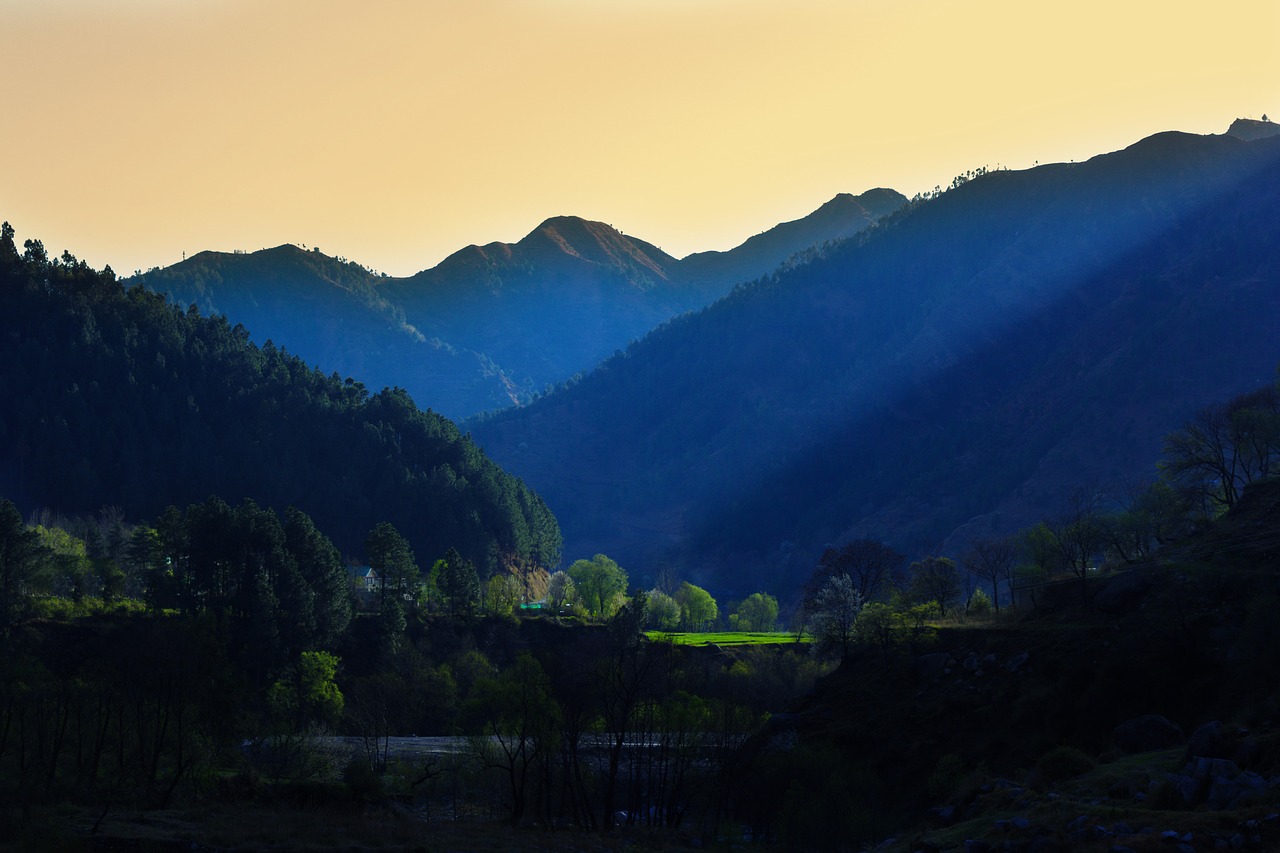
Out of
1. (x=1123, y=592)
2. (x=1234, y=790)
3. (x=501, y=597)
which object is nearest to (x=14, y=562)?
(x=501, y=597)

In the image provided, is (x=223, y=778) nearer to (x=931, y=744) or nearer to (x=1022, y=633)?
(x=931, y=744)

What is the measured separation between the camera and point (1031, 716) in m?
68.2

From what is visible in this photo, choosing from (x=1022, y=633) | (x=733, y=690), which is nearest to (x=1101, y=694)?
(x=1022, y=633)

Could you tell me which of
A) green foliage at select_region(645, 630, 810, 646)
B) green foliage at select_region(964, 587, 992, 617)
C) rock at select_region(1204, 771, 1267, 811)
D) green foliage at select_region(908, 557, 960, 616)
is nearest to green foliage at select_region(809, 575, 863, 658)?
green foliage at select_region(908, 557, 960, 616)

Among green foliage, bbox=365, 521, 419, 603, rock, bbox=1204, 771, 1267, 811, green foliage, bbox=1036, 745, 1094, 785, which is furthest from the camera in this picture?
green foliage, bbox=365, 521, 419, 603

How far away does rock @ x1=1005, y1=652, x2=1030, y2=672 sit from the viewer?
72.4 m

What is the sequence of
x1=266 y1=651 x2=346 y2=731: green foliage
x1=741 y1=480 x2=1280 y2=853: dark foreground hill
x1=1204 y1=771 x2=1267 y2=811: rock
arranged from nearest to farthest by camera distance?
x1=1204 y1=771 x2=1267 y2=811: rock
x1=741 y1=480 x2=1280 y2=853: dark foreground hill
x1=266 y1=651 x2=346 y2=731: green foliage

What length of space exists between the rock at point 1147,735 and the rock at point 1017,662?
11982 mm

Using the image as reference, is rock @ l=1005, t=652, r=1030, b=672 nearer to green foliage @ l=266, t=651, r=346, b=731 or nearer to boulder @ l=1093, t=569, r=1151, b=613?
boulder @ l=1093, t=569, r=1151, b=613

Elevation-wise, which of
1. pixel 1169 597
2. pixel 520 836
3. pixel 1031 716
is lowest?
pixel 520 836

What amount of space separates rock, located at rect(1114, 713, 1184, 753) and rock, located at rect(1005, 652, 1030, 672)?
39.3 ft

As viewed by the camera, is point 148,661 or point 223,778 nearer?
point 223,778

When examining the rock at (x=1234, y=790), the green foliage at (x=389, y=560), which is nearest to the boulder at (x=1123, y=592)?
the rock at (x=1234, y=790)

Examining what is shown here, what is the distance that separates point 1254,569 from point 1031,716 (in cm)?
1473
